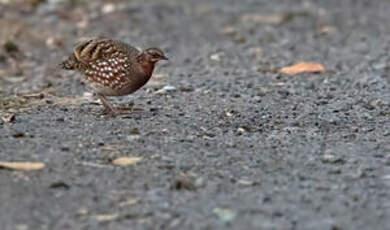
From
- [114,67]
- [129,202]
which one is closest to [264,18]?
[114,67]

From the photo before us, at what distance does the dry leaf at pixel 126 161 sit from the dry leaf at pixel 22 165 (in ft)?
1.75

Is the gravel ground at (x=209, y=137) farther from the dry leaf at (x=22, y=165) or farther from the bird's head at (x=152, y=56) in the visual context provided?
the bird's head at (x=152, y=56)

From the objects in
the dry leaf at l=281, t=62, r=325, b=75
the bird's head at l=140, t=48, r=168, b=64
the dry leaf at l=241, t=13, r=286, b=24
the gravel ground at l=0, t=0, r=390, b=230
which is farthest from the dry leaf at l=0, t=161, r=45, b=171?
the dry leaf at l=241, t=13, r=286, b=24

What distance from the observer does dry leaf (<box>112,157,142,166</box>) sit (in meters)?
5.79

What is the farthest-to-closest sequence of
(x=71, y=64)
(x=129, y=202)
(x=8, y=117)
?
(x=71, y=64) → (x=8, y=117) → (x=129, y=202)

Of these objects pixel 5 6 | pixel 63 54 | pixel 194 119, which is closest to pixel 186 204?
pixel 194 119

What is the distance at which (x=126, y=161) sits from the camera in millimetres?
5828

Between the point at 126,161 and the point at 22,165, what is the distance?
29.0 inches

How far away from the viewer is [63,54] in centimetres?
1180

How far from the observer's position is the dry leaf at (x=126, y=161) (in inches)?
228

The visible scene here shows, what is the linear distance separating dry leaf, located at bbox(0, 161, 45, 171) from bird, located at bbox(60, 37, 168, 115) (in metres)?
1.88

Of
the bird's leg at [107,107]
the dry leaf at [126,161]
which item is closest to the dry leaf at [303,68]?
the bird's leg at [107,107]

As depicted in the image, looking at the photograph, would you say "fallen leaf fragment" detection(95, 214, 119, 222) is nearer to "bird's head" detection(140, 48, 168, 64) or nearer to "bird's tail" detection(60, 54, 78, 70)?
"bird's head" detection(140, 48, 168, 64)

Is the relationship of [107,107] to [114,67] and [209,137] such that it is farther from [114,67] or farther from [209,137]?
[209,137]
